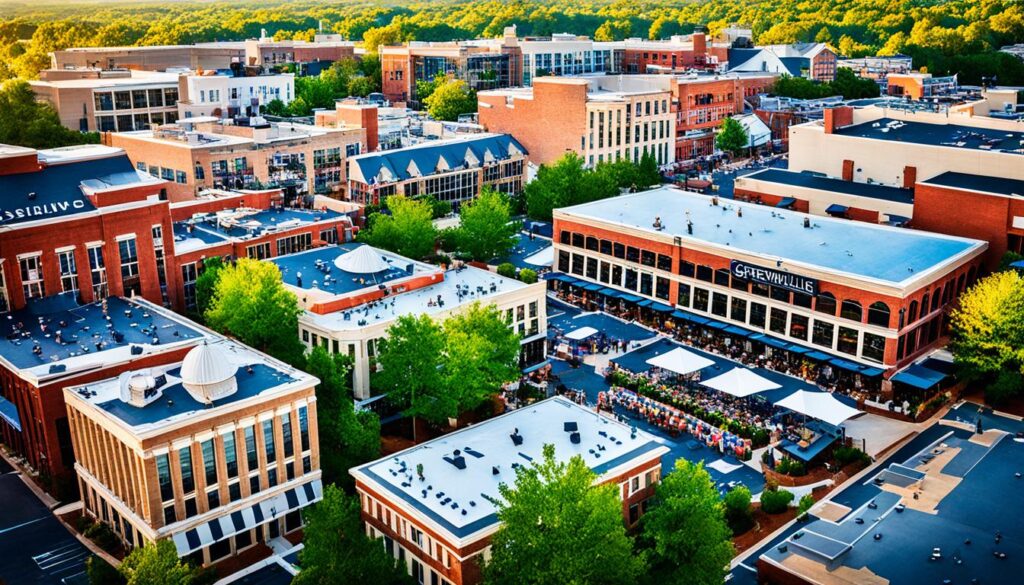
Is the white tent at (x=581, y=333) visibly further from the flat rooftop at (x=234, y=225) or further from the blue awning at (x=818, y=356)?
the flat rooftop at (x=234, y=225)

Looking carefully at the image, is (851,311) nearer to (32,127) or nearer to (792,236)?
(792,236)

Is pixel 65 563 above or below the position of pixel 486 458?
below

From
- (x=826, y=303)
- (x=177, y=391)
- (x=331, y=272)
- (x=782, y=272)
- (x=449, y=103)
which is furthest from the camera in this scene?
(x=449, y=103)

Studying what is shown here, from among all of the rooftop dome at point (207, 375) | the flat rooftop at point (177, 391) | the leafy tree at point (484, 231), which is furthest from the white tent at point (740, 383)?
the rooftop dome at point (207, 375)

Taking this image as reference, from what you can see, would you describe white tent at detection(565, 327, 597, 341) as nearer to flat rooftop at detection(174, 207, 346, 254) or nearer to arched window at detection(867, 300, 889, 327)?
arched window at detection(867, 300, 889, 327)

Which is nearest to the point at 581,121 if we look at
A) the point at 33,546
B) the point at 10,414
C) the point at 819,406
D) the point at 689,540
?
the point at 819,406

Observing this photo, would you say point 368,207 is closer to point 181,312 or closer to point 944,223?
point 181,312
